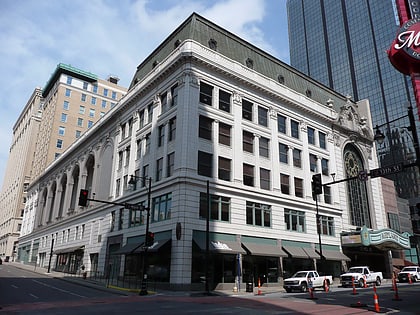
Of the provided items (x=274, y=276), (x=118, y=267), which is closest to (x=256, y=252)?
(x=274, y=276)

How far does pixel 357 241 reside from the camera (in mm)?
41031

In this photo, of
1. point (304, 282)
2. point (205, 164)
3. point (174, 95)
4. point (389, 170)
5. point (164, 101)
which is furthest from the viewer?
point (164, 101)

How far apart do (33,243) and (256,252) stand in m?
57.5

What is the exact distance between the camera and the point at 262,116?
131 ft

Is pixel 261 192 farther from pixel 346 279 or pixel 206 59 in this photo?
pixel 206 59

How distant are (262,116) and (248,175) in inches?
315

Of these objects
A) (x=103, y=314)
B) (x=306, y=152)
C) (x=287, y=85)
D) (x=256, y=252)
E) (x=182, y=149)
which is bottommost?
(x=103, y=314)

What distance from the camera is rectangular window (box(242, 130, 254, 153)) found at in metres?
37.0

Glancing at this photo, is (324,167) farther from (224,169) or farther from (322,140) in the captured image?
(224,169)

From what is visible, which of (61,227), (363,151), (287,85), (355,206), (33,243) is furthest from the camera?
(33,243)

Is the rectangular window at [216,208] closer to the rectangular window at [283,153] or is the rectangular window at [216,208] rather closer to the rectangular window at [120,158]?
the rectangular window at [283,153]

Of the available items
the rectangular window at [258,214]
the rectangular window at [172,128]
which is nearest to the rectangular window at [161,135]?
the rectangular window at [172,128]

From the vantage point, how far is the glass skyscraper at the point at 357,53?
387ft

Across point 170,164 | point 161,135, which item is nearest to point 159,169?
point 170,164
